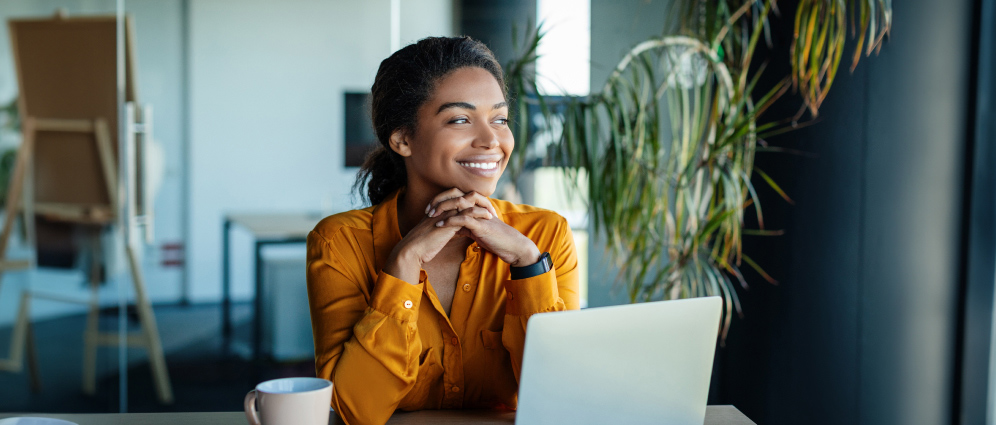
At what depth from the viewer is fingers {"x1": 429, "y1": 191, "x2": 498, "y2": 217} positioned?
4.50 ft

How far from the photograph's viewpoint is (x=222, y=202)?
3258 millimetres

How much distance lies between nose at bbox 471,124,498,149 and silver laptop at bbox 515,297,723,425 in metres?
0.59

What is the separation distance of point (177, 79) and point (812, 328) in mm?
2805

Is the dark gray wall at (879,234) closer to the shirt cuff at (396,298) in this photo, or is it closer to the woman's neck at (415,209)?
the woman's neck at (415,209)

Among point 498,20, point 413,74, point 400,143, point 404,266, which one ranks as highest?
point 498,20

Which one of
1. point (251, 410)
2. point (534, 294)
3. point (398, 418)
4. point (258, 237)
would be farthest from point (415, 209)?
point (258, 237)

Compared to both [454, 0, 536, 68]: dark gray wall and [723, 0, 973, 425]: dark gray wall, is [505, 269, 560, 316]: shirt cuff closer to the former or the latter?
[723, 0, 973, 425]: dark gray wall

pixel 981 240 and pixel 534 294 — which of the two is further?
pixel 981 240

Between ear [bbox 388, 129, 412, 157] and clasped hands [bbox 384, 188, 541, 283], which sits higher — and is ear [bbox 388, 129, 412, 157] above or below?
above

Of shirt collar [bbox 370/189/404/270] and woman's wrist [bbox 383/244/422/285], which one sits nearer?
woman's wrist [bbox 383/244/422/285]

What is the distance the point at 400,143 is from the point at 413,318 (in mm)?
402

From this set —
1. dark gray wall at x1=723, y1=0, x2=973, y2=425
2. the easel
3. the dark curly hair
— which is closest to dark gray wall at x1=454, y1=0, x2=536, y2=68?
dark gray wall at x1=723, y1=0, x2=973, y2=425

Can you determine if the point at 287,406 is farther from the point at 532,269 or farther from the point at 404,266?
the point at 532,269

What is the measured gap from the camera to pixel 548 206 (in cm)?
323
